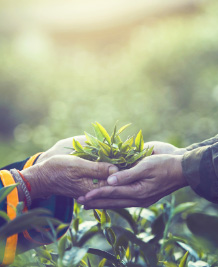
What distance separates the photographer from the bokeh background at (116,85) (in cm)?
465

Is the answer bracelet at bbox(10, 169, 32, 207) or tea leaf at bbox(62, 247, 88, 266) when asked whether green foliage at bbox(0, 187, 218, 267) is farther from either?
bracelet at bbox(10, 169, 32, 207)

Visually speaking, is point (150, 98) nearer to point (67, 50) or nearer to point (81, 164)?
point (81, 164)

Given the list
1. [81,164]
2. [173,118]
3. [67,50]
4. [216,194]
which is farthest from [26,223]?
[67,50]

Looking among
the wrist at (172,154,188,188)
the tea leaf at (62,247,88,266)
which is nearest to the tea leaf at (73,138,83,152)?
the wrist at (172,154,188,188)

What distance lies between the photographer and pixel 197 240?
1597 mm

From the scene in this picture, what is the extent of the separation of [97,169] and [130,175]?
137 millimetres

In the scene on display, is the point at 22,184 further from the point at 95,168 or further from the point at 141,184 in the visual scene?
the point at 141,184

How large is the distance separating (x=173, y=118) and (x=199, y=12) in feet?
14.1

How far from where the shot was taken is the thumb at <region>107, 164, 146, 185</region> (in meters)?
1.75

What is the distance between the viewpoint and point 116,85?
6.19 meters

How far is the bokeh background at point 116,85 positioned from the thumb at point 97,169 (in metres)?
0.79

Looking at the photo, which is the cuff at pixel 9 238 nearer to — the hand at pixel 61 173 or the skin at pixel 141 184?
the hand at pixel 61 173

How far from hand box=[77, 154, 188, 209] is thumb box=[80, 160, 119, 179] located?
30mm

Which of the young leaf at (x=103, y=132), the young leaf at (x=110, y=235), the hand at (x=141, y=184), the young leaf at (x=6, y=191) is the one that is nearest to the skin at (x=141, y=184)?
the hand at (x=141, y=184)
